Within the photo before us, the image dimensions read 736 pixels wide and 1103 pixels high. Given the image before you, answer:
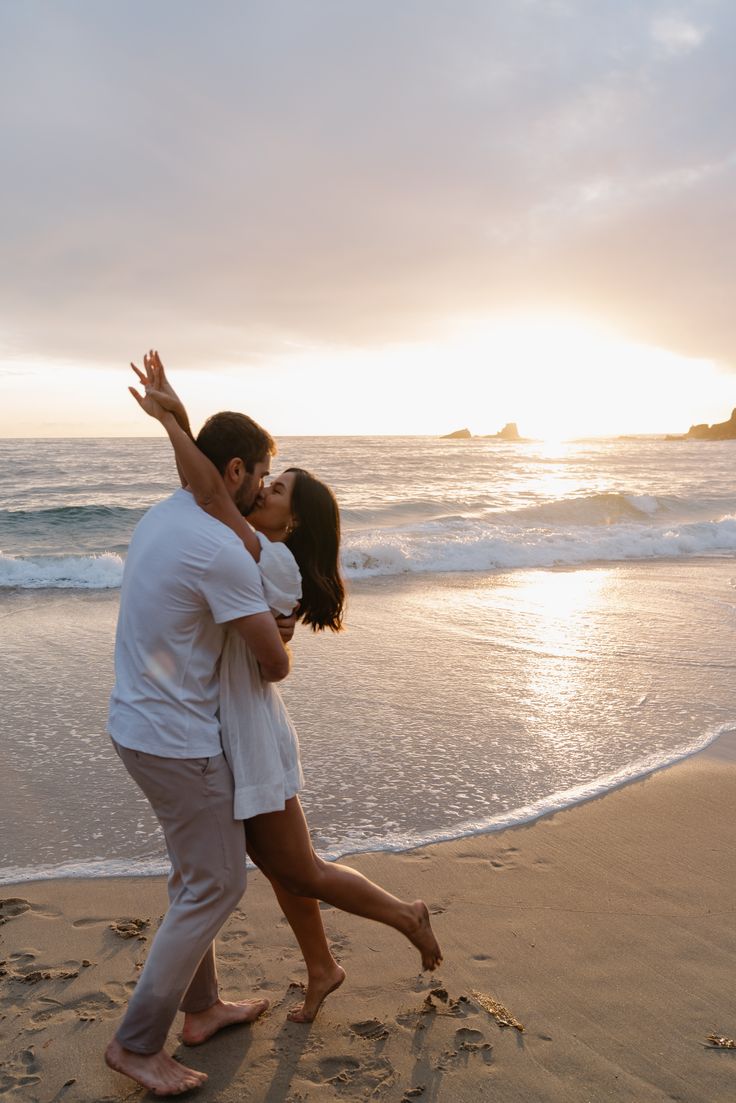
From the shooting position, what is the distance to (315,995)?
2906 millimetres

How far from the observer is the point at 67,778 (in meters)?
5.00

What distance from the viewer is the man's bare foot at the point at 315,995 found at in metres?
2.89

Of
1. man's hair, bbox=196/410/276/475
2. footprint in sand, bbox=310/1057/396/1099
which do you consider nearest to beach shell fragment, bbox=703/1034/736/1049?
footprint in sand, bbox=310/1057/396/1099

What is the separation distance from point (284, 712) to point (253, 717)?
246 millimetres

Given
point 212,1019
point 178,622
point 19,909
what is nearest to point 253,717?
point 178,622

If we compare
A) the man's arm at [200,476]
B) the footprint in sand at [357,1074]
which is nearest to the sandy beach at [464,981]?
the footprint in sand at [357,1074]

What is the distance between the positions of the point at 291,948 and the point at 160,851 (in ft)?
3.44

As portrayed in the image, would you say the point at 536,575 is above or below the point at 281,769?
below

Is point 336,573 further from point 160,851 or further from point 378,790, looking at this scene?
point 378,790

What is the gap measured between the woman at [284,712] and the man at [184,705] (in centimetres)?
6

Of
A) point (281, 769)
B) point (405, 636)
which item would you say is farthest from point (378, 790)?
point (405, 636)

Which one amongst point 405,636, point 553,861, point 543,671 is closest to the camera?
point 553,861

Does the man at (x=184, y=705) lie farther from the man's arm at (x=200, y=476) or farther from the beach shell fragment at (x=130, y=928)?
the beach shell fragment at (x=130, y=928)

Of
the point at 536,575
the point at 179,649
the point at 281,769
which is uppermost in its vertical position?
the point at 179,649
